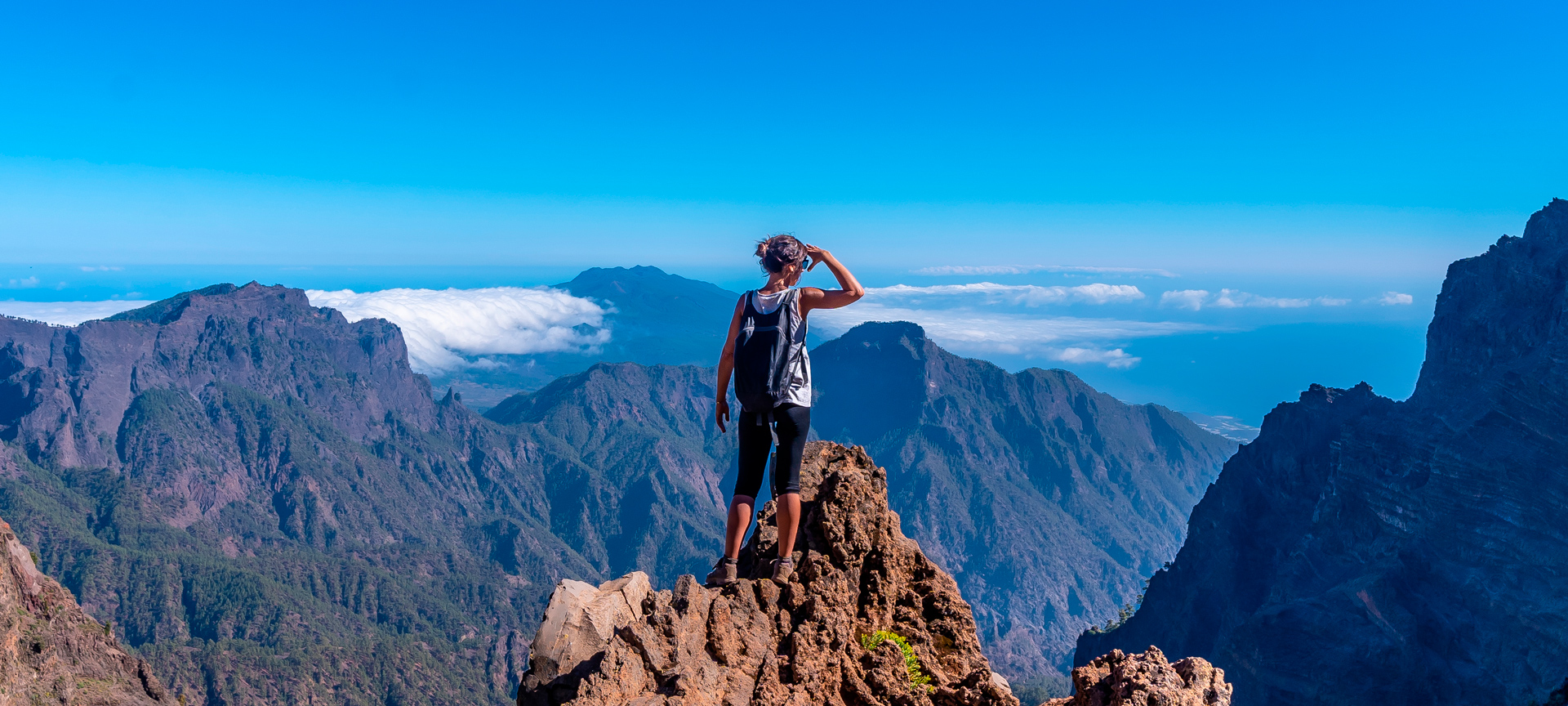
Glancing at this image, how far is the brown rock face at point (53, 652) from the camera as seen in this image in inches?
2596

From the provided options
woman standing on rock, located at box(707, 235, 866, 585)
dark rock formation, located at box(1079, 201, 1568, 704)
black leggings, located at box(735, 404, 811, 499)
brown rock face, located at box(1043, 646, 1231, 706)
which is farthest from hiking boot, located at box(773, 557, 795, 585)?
dark rock formation, located at box(1079, 201, 1568, 704)

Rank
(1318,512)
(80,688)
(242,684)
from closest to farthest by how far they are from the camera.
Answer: (80,688)
(1318,512)
(242,684)

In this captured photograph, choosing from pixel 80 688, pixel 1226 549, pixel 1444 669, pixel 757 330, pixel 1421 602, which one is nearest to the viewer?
pixel 757 330

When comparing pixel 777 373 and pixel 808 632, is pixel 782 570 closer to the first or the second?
pixel 808 632

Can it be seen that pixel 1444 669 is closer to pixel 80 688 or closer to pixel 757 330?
pixel 757 330

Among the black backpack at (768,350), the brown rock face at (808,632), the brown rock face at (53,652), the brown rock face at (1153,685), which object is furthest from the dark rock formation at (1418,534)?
the black backpack at (768,350)

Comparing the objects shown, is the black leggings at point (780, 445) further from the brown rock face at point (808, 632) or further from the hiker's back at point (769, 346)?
the brown rock face at point (808, 632)

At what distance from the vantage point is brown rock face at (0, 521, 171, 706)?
65.9 metres

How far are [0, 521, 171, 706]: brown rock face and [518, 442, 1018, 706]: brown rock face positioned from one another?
70.9m

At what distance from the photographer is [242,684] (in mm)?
178750

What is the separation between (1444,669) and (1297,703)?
58.0 ft

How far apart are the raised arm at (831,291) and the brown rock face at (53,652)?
72.9 metres

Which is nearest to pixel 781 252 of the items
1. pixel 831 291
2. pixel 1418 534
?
pixel 831 291

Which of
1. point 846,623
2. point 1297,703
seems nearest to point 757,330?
point 846,623
